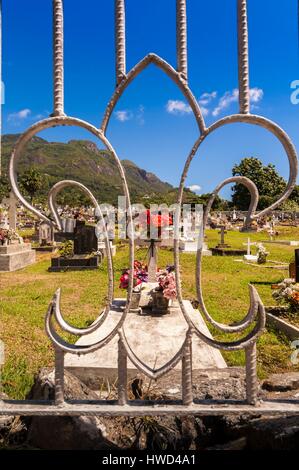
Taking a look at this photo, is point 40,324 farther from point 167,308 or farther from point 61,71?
point 61,71

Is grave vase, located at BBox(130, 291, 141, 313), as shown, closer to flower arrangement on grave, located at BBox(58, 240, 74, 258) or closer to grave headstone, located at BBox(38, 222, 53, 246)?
flower arrangement on grave, located at BBox(58, 240, 74, 258)

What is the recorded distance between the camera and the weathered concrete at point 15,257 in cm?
1211

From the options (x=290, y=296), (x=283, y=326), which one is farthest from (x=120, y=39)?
(x=290, y=296)

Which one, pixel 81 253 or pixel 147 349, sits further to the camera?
pixel 81 253

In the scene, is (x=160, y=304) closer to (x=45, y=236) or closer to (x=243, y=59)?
(x=243, y=59)

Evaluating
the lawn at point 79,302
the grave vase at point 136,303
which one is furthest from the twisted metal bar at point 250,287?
the grave vase at point 136,303

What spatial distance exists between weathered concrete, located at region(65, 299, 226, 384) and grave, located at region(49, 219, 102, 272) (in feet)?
23.4

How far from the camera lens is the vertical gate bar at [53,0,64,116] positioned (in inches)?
68.1

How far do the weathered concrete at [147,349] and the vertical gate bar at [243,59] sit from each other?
2341mm

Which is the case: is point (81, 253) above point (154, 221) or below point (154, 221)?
below

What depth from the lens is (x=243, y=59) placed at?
68.0 inches

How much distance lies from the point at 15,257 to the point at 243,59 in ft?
39.8

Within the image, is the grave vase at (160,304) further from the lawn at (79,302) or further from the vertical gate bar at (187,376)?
the vertical gate bar at (187,376)
